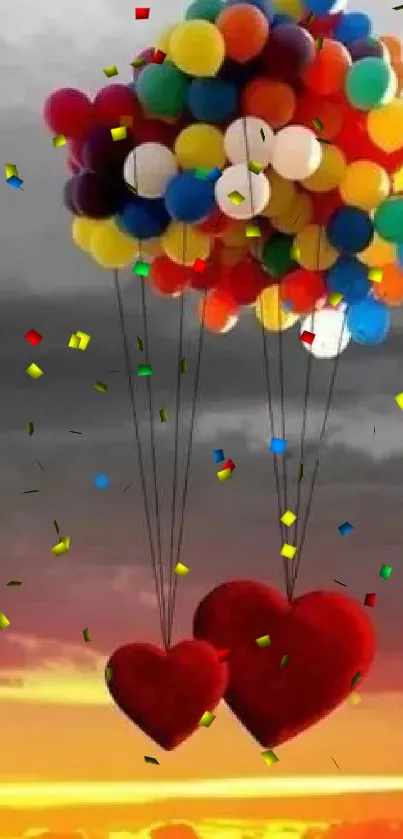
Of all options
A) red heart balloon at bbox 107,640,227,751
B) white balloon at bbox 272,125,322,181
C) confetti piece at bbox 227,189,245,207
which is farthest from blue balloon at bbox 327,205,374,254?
red heart balloon at bbox 107,640,227,751

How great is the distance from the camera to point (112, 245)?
2.30 m

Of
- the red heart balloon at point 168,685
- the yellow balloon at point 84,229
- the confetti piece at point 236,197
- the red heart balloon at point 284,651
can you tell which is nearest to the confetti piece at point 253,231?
the confetti piece at point 236,197

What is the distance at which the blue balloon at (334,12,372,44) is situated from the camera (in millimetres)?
2205

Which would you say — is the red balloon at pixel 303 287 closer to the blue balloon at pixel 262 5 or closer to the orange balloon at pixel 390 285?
the orange balloon at pixel 390 285

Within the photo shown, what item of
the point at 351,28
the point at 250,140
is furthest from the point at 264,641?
the point at 351,28

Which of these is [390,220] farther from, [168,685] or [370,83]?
[168,685]

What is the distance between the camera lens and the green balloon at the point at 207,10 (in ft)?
7.07

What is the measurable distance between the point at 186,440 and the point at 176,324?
33cm

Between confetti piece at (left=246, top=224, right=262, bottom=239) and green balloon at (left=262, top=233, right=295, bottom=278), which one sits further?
green balloon at (left=262, top=233, right=295, bottom=278)

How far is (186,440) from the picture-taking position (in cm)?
337

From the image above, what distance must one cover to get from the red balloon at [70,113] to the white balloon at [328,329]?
1.94 feet

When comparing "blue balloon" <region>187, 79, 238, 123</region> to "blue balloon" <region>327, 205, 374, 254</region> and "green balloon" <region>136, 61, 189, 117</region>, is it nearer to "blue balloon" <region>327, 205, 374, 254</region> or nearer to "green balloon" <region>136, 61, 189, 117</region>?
"green balloon" <region>136, 61, 189, 117</region>

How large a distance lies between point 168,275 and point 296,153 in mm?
433

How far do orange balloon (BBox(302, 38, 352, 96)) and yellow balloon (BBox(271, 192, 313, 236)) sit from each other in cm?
20
